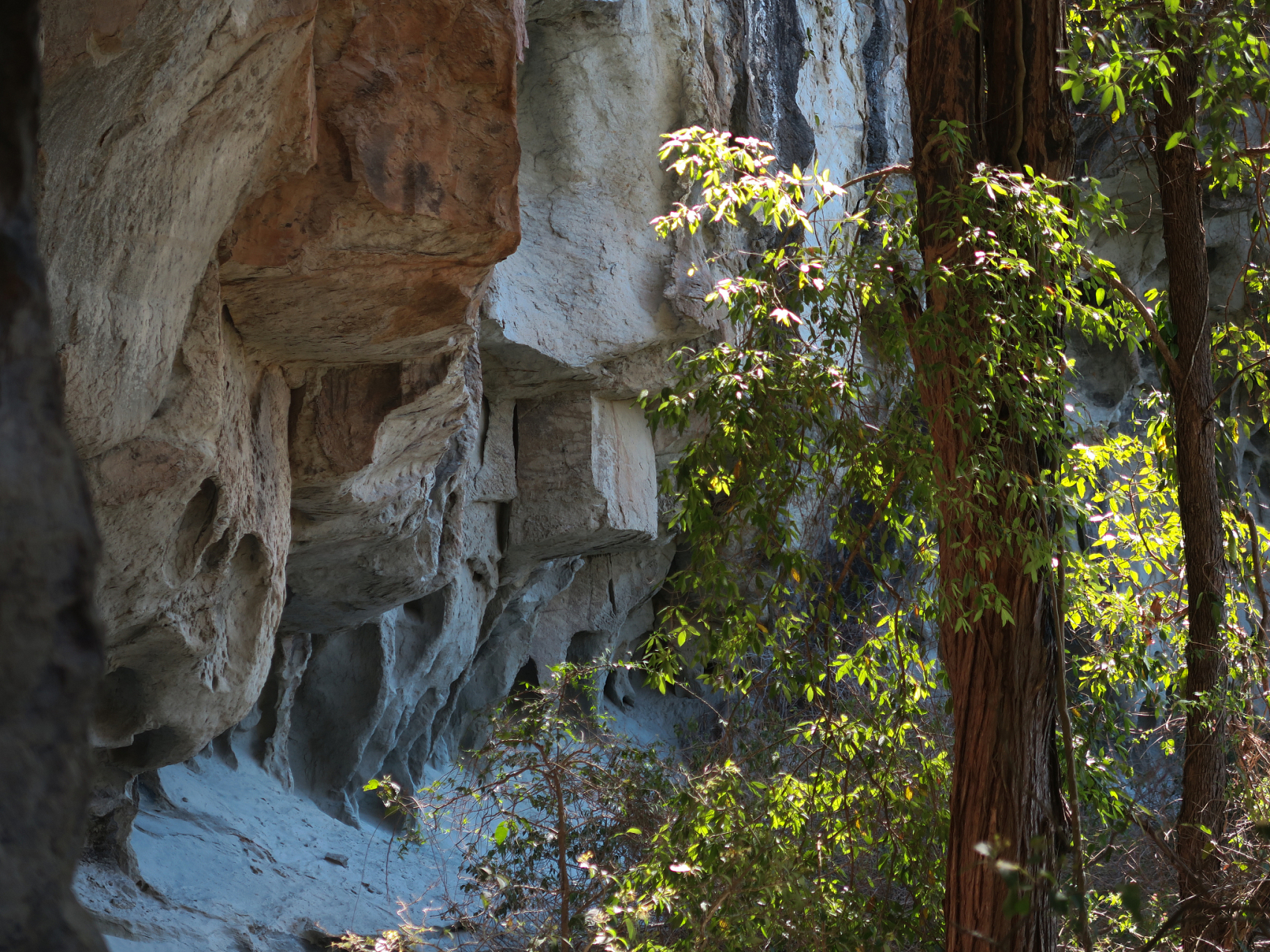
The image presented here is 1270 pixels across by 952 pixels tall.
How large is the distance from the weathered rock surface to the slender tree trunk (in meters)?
3.22

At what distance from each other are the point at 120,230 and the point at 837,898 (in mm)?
3322

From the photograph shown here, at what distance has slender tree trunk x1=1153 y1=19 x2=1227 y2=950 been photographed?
170 inches

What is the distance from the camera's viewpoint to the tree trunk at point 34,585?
2.48ft

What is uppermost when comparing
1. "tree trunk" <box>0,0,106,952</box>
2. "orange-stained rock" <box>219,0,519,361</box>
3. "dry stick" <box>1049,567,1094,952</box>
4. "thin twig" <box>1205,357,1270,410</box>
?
"orange-stained rock" <box>219,0,519,361</box>

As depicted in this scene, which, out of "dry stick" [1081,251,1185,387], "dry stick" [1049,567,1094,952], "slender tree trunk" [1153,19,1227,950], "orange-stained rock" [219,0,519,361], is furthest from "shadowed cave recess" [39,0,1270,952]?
"dry stick" [1049,567,1094,952]

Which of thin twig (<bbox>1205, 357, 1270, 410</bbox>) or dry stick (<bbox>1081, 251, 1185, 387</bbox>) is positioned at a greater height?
dry stick (<bbox>1081, 251, 1185, 387</bbox>)

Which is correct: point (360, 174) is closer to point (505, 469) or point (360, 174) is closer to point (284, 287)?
point (284, 287)

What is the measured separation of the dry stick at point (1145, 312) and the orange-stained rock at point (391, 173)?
2.03m

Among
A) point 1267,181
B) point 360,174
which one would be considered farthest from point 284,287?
point 1267,181

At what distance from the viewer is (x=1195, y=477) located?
15.0ft

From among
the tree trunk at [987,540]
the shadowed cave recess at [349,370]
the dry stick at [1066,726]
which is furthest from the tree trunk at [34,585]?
the dry stick at [1066,726]

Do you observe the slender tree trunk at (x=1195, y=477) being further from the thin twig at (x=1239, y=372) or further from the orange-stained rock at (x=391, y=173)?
the orange-stained rock at (x=391, y=173)

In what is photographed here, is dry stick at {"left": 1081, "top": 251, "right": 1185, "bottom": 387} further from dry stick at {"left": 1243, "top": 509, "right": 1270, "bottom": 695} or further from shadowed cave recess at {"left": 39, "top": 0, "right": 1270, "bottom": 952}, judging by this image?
shadowed cave recess at {"left": 39, "top": 0, "right": 1270, "bottom": 952}

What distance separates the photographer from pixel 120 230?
2529mm
